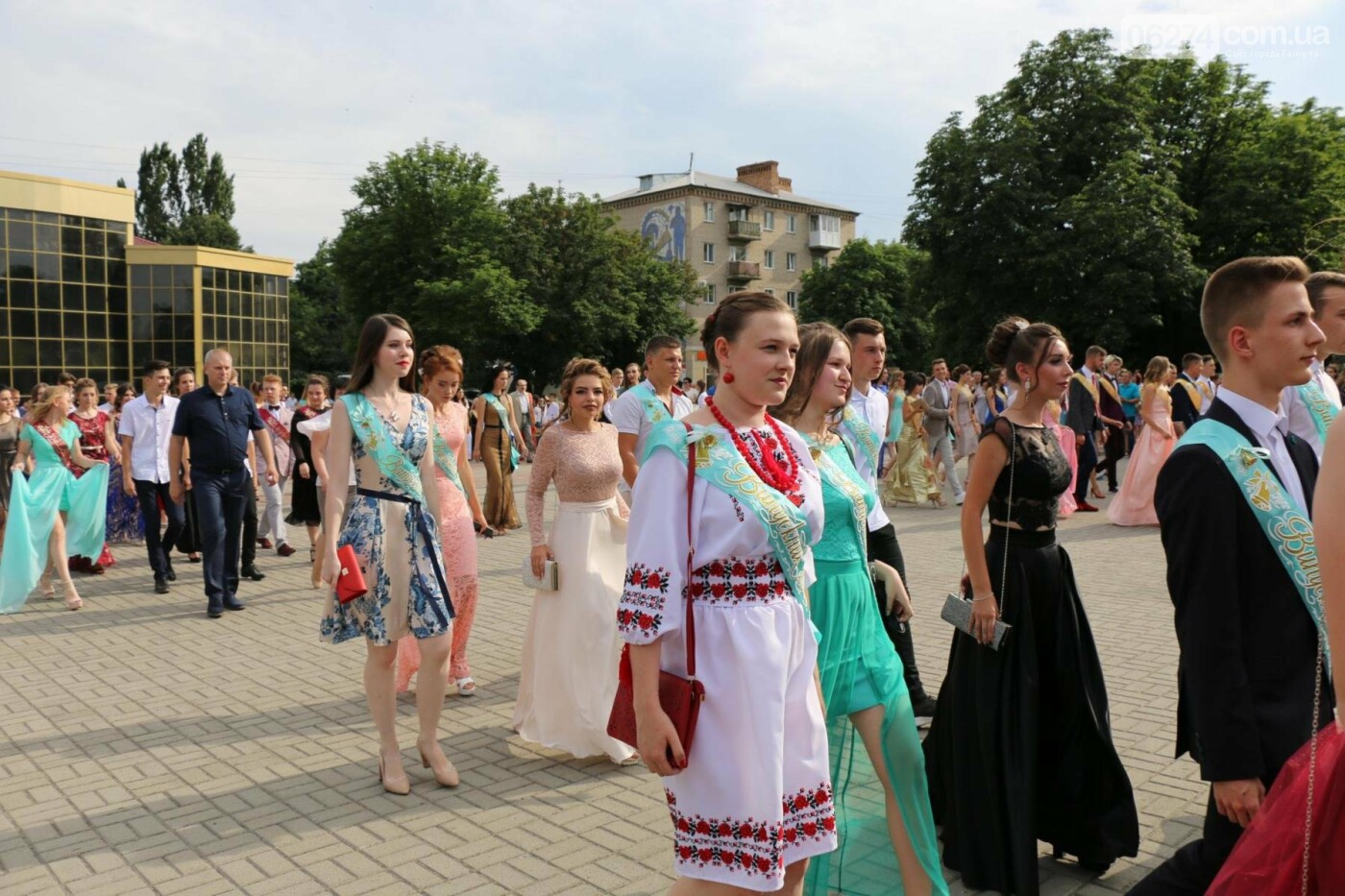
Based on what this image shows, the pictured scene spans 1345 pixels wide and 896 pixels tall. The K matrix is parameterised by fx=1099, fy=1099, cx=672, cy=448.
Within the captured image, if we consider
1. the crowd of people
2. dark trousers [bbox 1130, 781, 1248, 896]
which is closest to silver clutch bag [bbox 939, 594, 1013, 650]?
the crowd of people

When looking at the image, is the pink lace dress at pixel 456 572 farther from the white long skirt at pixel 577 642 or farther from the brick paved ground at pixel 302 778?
the white long skirt at pixel 577 642

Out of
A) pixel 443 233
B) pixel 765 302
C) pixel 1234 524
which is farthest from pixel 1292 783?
pixel 443 233

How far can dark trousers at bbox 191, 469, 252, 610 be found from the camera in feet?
31.2

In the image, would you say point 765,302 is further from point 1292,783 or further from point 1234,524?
point 1292,783

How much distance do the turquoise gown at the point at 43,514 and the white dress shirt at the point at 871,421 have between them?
7803 mm

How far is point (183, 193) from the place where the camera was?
86500mm

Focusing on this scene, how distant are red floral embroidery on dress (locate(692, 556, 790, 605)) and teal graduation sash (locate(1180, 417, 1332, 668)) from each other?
3.84 feet

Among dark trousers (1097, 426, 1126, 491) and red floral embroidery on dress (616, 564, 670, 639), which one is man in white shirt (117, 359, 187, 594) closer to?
red floral embroidery on dress (616, 564, 670, 639)

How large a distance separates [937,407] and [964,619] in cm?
1382

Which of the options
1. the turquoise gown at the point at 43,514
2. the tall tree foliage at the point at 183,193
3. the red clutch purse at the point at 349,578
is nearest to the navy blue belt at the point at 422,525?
the red clutch purse at the point at 349,578

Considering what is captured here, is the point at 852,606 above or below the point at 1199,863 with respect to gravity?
above

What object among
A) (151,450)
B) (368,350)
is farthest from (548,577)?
(151,450)

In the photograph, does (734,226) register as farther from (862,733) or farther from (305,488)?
(862,733)

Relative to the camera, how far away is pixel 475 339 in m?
49.9
